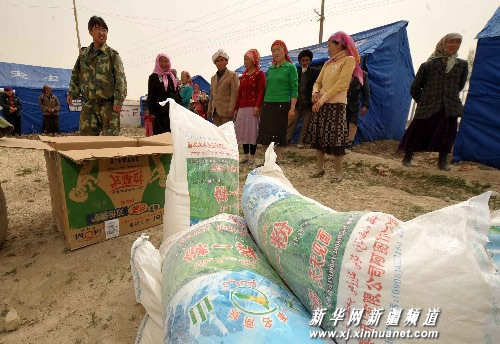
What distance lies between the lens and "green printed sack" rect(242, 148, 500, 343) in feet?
1.44

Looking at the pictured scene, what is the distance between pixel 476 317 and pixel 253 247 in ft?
1.89

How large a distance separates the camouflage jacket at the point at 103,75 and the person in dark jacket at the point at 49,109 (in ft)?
23.7

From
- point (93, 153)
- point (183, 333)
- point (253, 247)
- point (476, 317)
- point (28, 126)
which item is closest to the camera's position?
point (476, 317)

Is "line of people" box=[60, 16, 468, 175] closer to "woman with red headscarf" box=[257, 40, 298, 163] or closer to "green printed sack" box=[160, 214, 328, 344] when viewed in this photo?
"woman with red headscarf" box=[257, 40, 298, 163]

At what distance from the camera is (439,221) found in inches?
20.8

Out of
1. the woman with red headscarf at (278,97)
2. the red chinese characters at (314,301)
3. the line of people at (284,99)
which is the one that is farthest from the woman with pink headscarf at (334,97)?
the red chinese characters at (314,301)

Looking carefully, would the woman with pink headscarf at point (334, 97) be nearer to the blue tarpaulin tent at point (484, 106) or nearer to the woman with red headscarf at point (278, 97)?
the woman with red headscarf at point (278, 97)

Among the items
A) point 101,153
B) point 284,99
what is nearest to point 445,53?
point 284,99

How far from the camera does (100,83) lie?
2598mm

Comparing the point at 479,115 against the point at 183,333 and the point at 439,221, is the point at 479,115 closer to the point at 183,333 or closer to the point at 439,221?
the point at 439,221

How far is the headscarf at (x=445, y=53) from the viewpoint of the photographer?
3.24m

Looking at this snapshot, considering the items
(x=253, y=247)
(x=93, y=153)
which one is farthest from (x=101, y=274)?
(x=253, y=247)

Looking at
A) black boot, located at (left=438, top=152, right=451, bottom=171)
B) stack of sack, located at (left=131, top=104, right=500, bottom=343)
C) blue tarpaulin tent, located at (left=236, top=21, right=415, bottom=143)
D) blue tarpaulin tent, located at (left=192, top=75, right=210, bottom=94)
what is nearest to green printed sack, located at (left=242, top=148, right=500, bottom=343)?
stack of sack, located at (left=131, top=104, right=500, bottom=343)

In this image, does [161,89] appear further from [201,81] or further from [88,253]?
[201,81]
